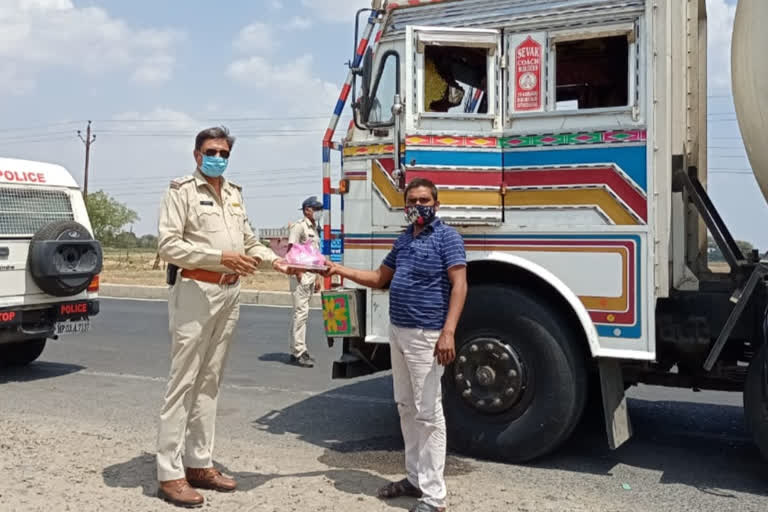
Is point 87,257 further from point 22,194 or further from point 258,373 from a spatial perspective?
point 258,373

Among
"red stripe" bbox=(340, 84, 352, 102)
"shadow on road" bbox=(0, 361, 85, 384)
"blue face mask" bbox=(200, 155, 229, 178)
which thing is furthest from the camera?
"shadow on road" bbox=(0, 361, 85, 384)

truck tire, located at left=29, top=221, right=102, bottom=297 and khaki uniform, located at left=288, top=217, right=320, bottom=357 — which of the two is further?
khaki uniform, located at left=288, top=217, right=320, bottom=357

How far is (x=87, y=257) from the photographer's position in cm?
841

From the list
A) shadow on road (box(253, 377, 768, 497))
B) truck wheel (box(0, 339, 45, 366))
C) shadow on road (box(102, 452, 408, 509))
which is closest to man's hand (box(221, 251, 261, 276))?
shadow on road (box(102, 452, 408, 509))

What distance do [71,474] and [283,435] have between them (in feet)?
5.55

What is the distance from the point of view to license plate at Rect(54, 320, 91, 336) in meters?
8.26

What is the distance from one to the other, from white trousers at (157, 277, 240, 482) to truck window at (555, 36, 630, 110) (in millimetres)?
2590

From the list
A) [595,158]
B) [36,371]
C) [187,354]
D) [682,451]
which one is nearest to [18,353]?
[36,371]

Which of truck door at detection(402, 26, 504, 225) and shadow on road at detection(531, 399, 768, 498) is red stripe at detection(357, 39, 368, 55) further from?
shadow on road at detection(531, 399, 768, 498)

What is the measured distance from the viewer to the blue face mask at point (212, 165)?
433cm

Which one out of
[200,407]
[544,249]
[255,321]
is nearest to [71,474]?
[200,407]

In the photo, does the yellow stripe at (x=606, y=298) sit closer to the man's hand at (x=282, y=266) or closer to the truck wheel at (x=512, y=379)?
the truck wheel at (x=512, y=379)

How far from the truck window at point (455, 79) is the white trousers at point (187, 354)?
1997 millimetres

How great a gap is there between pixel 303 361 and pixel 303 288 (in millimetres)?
876
